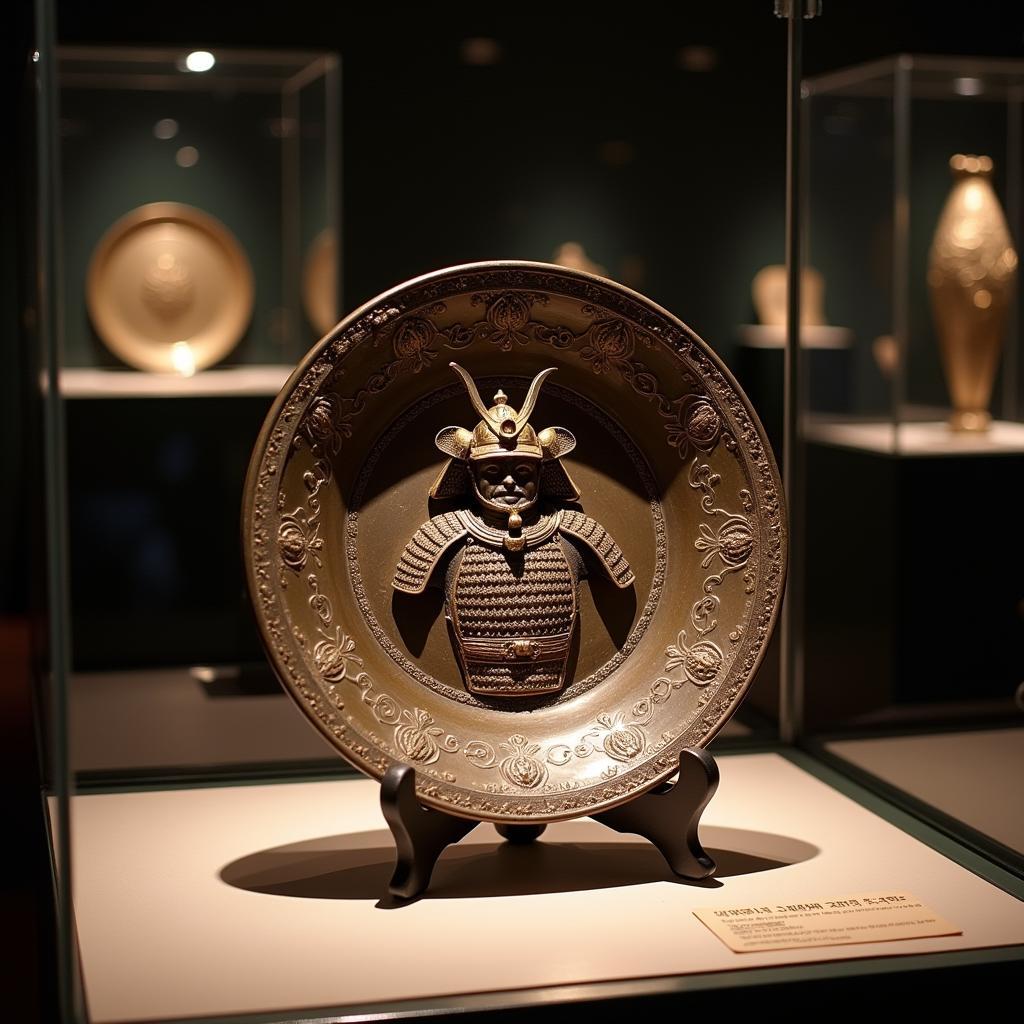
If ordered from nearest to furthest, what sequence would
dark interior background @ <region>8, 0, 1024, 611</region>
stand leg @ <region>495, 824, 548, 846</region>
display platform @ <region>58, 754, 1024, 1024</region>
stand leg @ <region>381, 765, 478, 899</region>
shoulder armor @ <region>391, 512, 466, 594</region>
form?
display platform @ <region>58, 754, 1024, 1024</region>
stand leg @ <region>381, 765, 478, 899</region>
shoulder armor @ <region>391, 512, 466, 594</region>
stand leg @ <region>495, 824, 548, 846</region>
dark interior background @ <region>8, 0, 1024, 611</region>

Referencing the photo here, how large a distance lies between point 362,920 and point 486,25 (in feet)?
4.72

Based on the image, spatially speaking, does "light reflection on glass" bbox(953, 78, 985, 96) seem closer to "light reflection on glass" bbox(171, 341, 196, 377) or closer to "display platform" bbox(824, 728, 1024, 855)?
"display platform" bbox(824, 728, 1024, 855)

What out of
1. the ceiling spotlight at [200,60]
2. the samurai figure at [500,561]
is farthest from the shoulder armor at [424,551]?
the ceiling spotlight at [200,60]

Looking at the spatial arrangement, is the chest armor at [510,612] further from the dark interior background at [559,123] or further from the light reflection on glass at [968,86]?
the light reflection on glass at [968,86]

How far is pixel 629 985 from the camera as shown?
6.01ft

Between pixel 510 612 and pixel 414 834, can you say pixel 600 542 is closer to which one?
pixel 510 612

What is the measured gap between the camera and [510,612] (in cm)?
213

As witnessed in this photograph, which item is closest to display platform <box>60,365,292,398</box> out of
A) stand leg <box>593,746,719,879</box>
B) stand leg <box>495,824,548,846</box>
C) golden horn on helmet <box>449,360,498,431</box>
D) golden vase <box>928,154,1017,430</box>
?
golden horn on helmet <box>449,360,498,431</box>

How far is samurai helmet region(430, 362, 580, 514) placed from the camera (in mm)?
2115

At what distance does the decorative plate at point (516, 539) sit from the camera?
2.09m

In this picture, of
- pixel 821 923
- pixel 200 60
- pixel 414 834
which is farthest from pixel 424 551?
pixel 200 60

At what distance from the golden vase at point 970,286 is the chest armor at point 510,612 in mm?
811

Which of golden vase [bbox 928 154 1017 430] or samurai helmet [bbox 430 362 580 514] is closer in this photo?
samurai helmet [bbox 430 362 580 514]

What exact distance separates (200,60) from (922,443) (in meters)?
1.33
